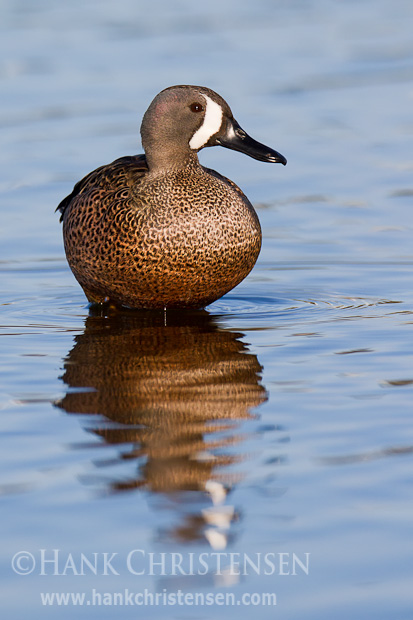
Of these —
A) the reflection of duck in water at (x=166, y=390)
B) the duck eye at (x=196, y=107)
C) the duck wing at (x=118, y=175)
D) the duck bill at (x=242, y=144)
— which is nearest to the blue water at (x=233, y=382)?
the reflection of duck in water at (x=166, y=390)

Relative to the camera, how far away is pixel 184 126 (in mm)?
6906

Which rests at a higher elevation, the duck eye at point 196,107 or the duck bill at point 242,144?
the duck eye at point 196,107

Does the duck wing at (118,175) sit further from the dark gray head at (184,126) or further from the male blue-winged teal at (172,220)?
the dark gray head at (184,126)

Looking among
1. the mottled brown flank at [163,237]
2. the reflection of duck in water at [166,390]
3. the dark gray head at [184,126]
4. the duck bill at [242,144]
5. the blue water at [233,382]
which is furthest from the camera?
the duck bill at [242,144]

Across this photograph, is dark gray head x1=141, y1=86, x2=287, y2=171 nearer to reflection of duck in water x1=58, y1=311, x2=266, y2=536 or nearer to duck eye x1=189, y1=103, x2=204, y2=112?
duck eye x1=189, y1=103, x2=204, y2=112

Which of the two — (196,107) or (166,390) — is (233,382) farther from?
(196,107)

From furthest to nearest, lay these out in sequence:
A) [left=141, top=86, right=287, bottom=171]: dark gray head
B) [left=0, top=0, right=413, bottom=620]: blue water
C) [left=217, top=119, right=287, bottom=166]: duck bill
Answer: [left=217, top=119, right=287, bottom=166]: duck bill → [left=141, top=86, right=287, bottom=171]: dark gray head → [left=0, top=0, right=413, bottom=620]: blue water

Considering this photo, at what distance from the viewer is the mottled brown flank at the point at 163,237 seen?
675cm

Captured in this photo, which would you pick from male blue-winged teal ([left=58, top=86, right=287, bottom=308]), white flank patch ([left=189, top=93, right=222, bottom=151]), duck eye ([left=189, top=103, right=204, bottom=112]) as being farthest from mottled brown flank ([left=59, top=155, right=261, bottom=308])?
duck eye ([left=189, top=103, right=204, bottom=112])

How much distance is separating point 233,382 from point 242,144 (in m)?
1.88

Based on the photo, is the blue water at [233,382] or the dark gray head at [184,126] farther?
the dark gray head at [184,126]

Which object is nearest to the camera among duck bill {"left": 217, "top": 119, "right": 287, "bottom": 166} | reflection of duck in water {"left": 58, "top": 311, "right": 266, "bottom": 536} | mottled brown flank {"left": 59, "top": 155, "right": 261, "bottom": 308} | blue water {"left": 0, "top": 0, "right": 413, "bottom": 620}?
blue water {"left": 0, "top": 0, "right": 413, "bottom": 620}

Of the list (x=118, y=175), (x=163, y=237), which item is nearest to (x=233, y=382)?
(x=163, y=237)

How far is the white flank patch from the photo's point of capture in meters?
6.91
